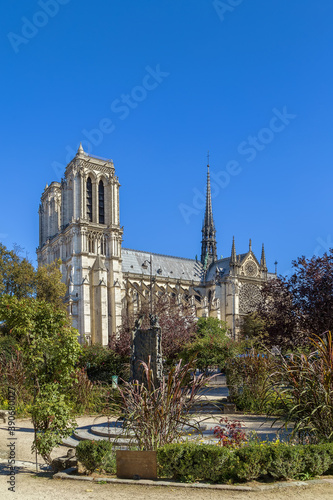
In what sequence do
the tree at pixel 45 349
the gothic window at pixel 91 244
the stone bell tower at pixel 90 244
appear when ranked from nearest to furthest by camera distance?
the tree at pixel 45 349 < the stone bell tower at pixel 90 244 < the gothic window at pixel 91 244

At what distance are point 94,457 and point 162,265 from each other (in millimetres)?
67676

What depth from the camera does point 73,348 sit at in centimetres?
941

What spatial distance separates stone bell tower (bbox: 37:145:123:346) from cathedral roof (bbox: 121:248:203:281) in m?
9.59

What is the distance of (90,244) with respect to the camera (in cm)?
5850

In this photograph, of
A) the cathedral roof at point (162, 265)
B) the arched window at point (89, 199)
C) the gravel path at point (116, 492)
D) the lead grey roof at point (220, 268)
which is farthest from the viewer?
the lead grey roof at point (220, 268)

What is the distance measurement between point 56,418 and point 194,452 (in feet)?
8.40

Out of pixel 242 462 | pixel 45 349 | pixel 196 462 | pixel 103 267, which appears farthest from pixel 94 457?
pixel 103 267

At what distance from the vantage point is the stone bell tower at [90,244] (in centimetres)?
5528

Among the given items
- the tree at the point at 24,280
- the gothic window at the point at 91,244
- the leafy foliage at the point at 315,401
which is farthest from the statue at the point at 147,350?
the gothic window at the point at 91,244

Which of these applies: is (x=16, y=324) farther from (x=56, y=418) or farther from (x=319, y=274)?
(x=319, y=274)

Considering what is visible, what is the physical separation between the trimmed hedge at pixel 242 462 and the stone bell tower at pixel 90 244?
46.0 meters

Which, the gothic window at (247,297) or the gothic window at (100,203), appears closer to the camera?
the gothic window at (100,203)

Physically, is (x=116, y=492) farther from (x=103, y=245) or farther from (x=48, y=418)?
(x=103, y=245)

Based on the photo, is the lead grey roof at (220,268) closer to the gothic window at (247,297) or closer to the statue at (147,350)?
the gothic window at (247,297)
